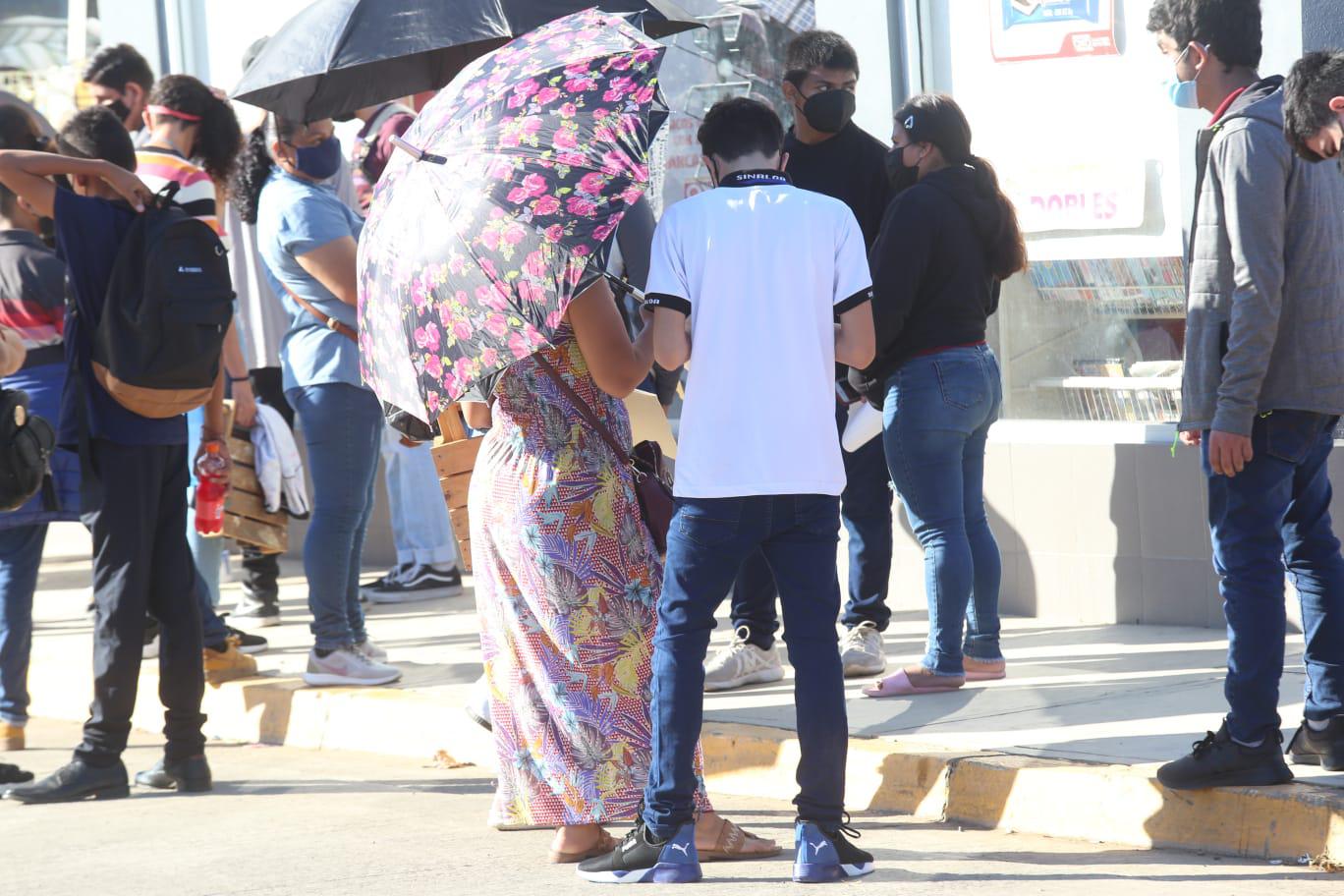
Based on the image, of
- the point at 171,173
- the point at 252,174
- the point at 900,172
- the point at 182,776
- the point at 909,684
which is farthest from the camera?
the point at 171,173

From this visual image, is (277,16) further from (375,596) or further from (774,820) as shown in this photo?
(774,820)

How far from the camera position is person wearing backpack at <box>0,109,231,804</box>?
5.88 meters

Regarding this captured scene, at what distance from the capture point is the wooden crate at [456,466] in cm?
574

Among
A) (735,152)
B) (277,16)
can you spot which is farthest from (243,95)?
(277,16)

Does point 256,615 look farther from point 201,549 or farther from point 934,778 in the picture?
point 934,778

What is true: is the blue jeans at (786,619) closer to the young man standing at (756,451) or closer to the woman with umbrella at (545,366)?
the young man standing at (756,451)

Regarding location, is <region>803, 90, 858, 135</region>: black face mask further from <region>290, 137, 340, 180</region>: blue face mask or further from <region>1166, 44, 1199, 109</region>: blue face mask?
<region>290, 137, 340, 180</region>: blue face mask

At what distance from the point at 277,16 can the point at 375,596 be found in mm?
3566

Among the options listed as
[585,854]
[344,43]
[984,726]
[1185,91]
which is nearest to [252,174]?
[344,43]

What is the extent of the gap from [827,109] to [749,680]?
202 centimetres

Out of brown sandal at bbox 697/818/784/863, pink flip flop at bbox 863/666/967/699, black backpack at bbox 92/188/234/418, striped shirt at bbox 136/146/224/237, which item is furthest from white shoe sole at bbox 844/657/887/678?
striped shirt at bbox 136/146/224/237

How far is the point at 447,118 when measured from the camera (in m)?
4.69

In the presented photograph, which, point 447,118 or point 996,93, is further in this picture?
point 996,93

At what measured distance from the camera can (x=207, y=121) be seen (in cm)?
755
